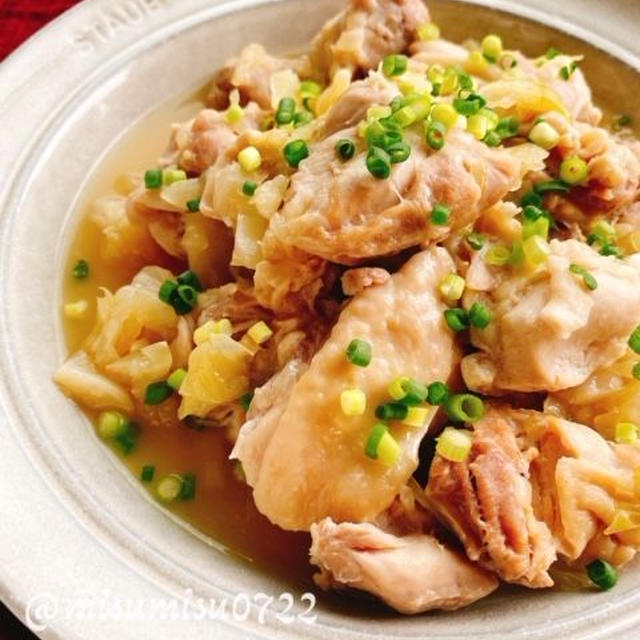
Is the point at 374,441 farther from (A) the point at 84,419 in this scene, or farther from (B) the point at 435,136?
(A) the point at 84,419

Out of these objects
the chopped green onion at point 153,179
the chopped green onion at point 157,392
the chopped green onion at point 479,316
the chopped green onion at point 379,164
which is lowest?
the chopped green onion at point 157,392

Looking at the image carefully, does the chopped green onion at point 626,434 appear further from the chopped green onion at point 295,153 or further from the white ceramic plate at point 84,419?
the chopped green onion at point 295,153

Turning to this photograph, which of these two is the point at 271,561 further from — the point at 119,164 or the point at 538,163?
the point at 119,164

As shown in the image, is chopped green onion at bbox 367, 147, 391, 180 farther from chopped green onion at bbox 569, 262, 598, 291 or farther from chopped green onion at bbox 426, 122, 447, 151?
chopped green onion at bbox 569, 262, 598, 291

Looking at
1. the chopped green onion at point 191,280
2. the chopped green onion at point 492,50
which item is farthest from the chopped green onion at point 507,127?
the chopped green onion at point 191,280

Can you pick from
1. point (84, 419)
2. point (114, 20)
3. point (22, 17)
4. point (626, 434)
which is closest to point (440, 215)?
point (626, 434)

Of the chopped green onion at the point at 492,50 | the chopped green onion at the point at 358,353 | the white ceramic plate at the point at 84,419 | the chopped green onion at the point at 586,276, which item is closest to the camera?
the white ceramic plate at the point at 84,419
